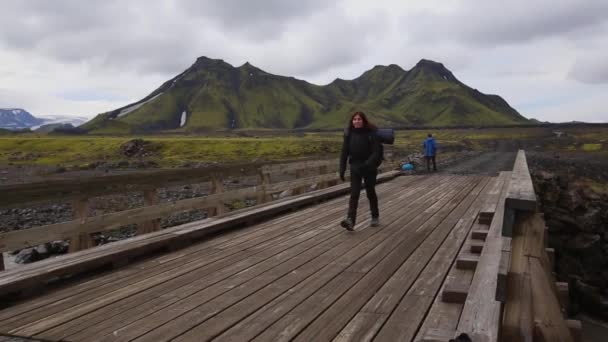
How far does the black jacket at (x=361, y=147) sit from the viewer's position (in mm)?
8305

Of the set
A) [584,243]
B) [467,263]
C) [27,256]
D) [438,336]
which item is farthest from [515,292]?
[584,243]

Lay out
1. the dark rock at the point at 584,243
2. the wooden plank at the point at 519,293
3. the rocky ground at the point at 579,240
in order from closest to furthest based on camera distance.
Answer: the wooden plank at the point at 519,293
the rocky ground at the point at 579,240
the dark rock at the point at 584,243

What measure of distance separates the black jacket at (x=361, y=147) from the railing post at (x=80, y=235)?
4.21 meters

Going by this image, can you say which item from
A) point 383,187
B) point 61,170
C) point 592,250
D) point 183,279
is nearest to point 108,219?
point 183,279

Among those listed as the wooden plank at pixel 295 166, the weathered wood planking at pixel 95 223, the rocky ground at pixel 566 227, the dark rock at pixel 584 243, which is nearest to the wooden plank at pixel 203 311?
the weathered wood planking at pixel 95 223

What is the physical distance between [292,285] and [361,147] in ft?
12.4

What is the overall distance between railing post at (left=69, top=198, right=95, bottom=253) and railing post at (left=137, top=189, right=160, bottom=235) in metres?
1.04

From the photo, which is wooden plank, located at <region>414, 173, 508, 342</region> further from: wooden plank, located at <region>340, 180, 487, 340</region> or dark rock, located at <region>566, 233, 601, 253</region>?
dark rock, located at <region>566, 233, 601, 253</region>

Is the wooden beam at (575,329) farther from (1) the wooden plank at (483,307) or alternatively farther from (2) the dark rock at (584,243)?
(2) the dark rock at (584,243)

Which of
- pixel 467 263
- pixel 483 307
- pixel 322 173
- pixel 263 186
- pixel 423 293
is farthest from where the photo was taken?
pixel 322 173

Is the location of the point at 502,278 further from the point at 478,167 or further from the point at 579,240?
the point at 478,167

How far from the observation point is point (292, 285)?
514cm

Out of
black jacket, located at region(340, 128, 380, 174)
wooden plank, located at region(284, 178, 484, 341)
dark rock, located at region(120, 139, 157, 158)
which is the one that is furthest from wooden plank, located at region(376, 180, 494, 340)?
dark rock, located at region(120, 139, 157, 158)

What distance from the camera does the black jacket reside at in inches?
327
